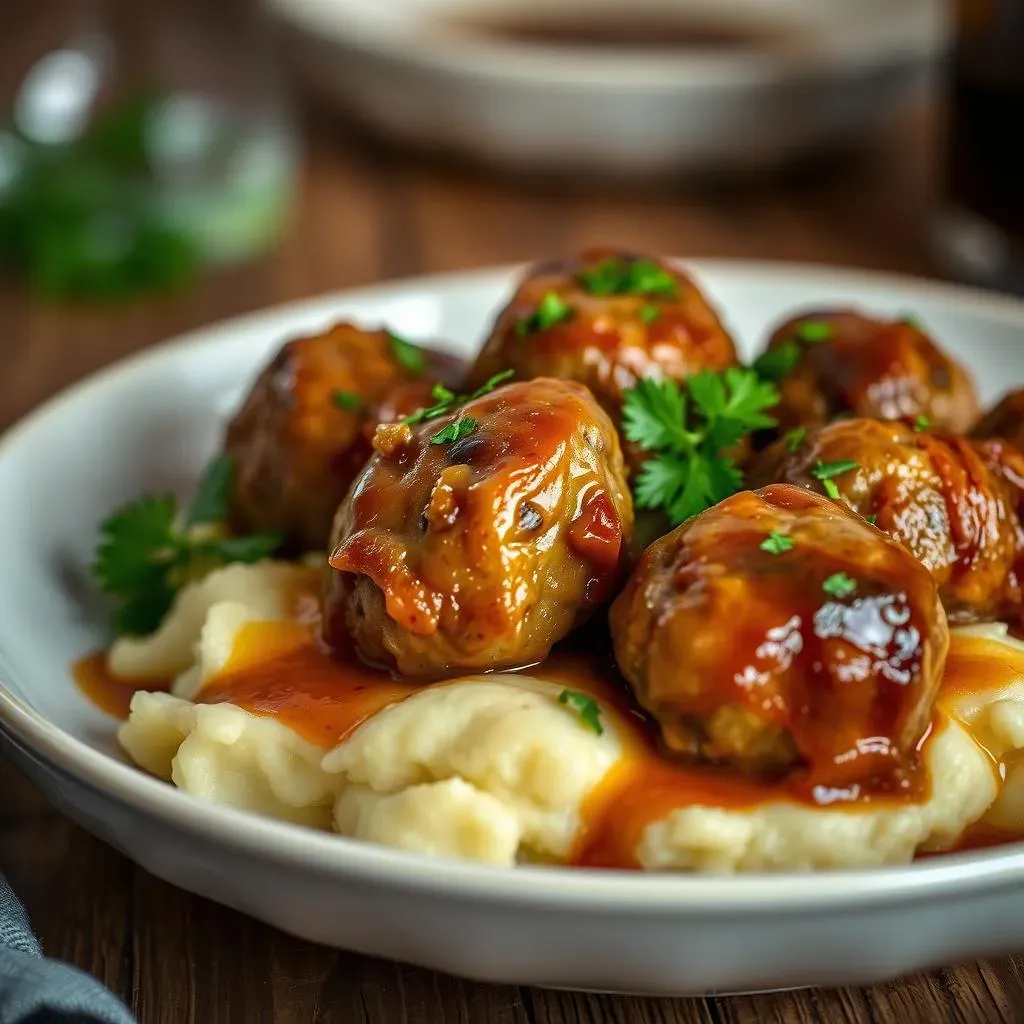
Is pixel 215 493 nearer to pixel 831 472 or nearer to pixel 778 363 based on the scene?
pixel 778 363


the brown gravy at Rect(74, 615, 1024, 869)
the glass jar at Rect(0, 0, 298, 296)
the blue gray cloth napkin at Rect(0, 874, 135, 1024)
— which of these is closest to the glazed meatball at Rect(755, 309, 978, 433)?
the brown gravy at Rect(74, 615, 1024, 869)

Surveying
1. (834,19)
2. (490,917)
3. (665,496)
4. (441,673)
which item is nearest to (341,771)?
(441,673)

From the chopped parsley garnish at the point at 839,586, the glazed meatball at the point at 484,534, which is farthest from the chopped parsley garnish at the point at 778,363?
the chopped parsley garnish at the point at 839,586

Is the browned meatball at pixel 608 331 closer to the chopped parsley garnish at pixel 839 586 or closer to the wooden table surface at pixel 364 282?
the chopped parsley garnish at pixel 839 586

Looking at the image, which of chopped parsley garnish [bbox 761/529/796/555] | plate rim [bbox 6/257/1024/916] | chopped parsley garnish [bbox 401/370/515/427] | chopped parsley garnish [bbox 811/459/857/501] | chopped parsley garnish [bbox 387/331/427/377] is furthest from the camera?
chopped parsley garnish [bbox 387/331/427/377]

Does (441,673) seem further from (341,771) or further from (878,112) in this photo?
(878,112)

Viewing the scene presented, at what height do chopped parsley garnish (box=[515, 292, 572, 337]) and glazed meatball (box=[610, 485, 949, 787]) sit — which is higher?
chopped parsley garnish (box=[515, 292, 572, 337])

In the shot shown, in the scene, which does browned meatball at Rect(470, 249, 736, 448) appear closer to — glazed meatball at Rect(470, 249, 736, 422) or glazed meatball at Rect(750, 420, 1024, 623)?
glazed meatball at Rect(470, 249, 736, 422)
